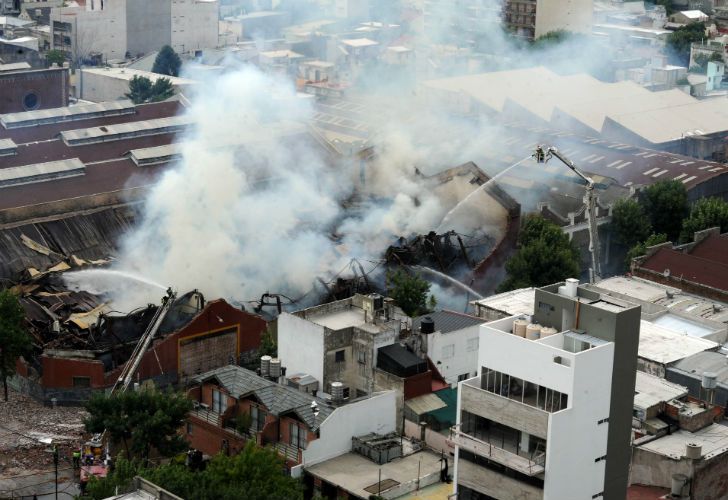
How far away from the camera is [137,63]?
310 feet

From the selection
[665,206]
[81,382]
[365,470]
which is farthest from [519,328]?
[665,206]

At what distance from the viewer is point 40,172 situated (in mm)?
56625

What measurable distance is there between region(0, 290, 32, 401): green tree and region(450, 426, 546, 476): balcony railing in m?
16.4

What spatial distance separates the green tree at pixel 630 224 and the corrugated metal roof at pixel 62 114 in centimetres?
2338

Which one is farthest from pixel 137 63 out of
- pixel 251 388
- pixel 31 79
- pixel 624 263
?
pixel 251 388

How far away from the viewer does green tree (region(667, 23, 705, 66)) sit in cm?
10319

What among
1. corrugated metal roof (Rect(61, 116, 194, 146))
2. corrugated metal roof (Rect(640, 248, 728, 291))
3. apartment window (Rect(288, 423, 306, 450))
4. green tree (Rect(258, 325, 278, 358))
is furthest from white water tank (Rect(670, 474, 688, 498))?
corrugated metal roof (Rect(61, 116, 194, 146))

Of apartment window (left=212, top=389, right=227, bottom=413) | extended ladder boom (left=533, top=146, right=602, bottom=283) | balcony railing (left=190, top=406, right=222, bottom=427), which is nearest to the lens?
balcony railing (left=190, top=406, right=222, bottom=427)

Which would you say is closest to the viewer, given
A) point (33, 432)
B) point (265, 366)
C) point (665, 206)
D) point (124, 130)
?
point (265, 366)

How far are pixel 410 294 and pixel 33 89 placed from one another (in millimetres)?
33240

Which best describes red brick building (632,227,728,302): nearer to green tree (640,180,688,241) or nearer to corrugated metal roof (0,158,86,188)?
green tree (640,180,688,241)

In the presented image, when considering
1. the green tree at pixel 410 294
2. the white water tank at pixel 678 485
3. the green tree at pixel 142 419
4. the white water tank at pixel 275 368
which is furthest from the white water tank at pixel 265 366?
the white water tank at pixel 678 485

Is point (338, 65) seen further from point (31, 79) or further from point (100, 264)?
point (100, 264)

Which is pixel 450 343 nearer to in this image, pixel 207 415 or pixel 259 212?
pixel 207 415
